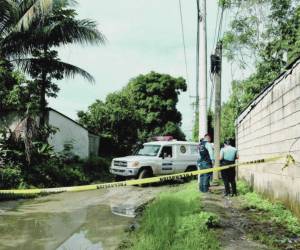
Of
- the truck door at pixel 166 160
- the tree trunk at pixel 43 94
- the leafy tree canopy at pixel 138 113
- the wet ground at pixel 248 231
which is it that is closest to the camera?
the wet ground at pixel 248 231

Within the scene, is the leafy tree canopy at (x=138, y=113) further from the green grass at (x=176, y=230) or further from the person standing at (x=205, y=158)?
the green grass at (x=176, y=230)

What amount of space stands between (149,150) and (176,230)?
11707mm

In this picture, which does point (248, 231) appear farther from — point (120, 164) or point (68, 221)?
point (120, 164)

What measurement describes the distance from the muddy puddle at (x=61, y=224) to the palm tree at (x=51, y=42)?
7282 millimetres

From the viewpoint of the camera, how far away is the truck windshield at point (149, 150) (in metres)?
18.3

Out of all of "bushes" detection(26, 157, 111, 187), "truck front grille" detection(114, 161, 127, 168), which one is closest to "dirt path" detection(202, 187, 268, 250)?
"truck front grille" detection(114, 161, 127, 168)

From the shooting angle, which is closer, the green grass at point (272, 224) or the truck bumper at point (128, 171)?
the green grass at point (272, 224)

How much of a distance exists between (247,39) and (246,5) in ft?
4.80

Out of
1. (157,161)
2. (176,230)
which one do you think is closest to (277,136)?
(176,230)

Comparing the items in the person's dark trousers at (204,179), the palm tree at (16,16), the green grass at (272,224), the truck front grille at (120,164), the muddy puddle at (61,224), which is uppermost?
the palm tree at (16,16)

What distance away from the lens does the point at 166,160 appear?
60.1 feet

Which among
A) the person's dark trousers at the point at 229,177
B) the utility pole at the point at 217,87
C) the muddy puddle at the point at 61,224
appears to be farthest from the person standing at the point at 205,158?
the utility pole at the point at 217,87

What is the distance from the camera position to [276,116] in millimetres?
9477

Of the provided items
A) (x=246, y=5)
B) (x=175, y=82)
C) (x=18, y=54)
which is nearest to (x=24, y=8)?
(x=18, y=54)
